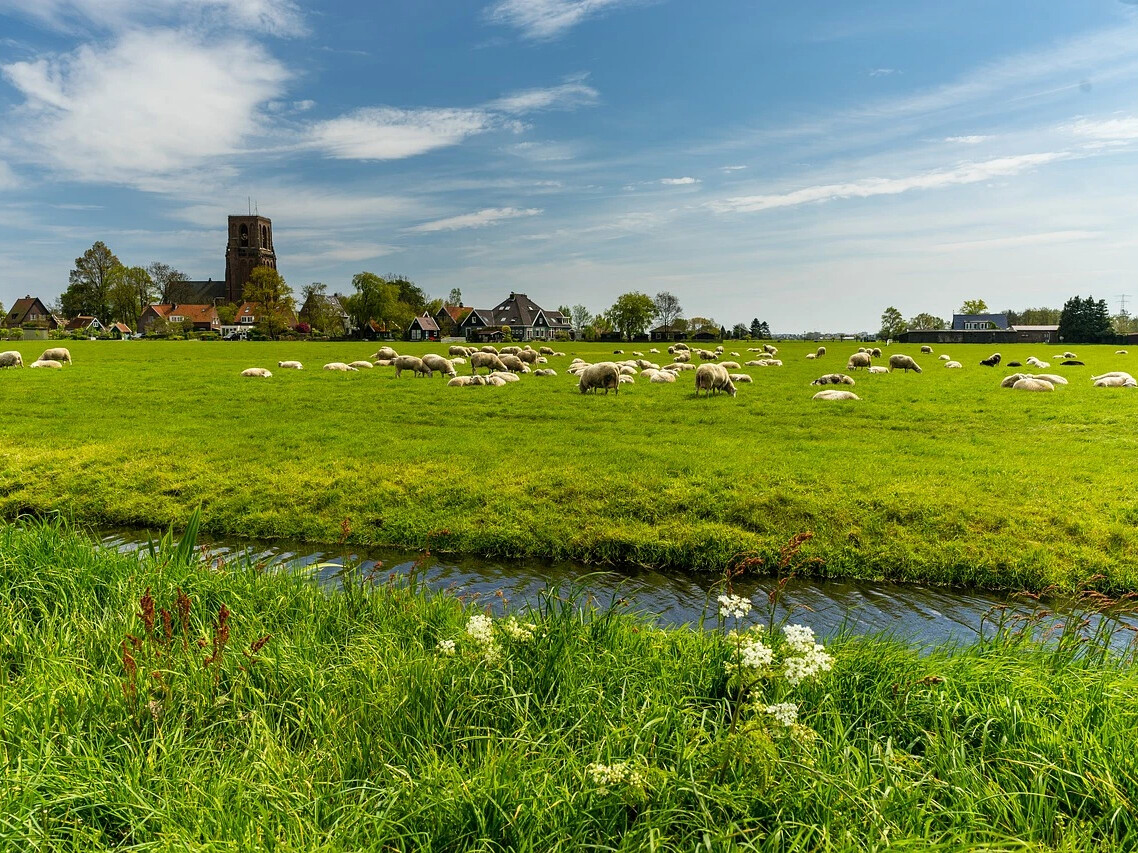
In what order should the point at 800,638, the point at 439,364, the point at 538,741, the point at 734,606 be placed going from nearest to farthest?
1. the point at 800,638
2. the point at 538,741
3. the point at 734,606
4. the point at 439,364

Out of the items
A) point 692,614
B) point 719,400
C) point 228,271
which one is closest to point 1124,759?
point 692,614

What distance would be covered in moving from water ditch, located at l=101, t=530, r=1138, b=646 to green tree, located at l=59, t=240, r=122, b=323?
141 metres

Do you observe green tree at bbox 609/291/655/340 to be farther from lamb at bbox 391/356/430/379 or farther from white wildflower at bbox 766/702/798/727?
white wildflower at bbox 766/702/798/727

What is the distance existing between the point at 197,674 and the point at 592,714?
272cm

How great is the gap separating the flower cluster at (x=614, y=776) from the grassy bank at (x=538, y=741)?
18 millimetres

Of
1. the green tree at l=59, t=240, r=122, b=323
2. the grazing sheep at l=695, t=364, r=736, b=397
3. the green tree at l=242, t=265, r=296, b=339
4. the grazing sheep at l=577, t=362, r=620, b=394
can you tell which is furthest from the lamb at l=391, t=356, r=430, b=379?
the green tree at l=59, t=240, r=122, b=323

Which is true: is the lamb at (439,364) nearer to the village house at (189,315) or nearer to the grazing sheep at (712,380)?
the grazing sheep at (712,380)

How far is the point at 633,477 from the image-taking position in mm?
12461

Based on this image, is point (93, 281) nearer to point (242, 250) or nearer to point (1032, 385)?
point (242, 250)

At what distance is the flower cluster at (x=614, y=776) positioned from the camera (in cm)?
298

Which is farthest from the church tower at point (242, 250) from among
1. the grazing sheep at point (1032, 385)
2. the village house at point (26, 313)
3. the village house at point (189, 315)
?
the grazing sheep at point (1032, 385)

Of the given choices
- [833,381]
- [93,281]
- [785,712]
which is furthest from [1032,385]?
[93,281]

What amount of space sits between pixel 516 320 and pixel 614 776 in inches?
5038

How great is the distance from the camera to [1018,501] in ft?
35.7
